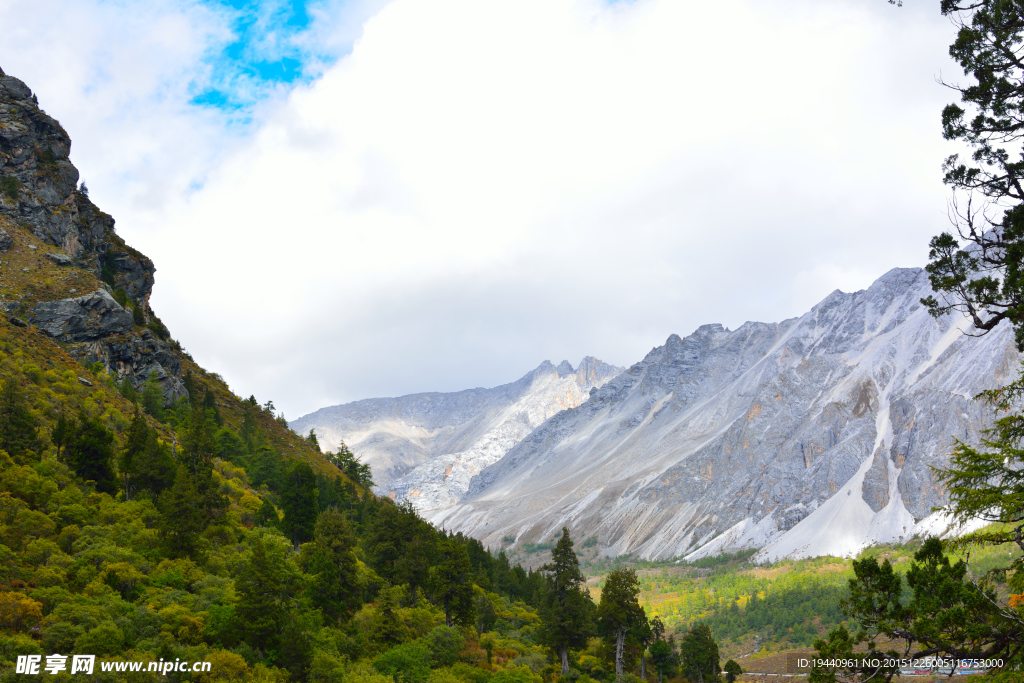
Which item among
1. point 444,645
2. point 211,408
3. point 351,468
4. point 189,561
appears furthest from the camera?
point 351,468

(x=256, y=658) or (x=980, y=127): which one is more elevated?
(x=980, y=127)

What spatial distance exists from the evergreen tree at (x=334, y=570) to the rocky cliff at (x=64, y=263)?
33.9m

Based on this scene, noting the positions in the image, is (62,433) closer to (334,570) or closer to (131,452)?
(131,452)

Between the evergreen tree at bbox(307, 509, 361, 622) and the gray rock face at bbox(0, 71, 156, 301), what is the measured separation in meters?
52.2

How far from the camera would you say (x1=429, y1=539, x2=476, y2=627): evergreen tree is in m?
53.3

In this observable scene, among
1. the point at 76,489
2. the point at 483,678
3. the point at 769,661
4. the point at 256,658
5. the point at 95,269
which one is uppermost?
the point at 95,269

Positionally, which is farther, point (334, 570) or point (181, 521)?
point (334, 570)

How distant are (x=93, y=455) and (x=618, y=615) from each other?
40639 mm

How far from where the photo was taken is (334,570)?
45.4m

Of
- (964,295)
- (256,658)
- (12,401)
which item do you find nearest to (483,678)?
(256,658)

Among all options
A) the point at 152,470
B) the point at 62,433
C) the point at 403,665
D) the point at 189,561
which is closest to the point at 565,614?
the point at 403,665

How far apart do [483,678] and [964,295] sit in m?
38.1

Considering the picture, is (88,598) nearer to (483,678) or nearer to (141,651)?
(141,651)

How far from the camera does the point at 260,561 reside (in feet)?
115
